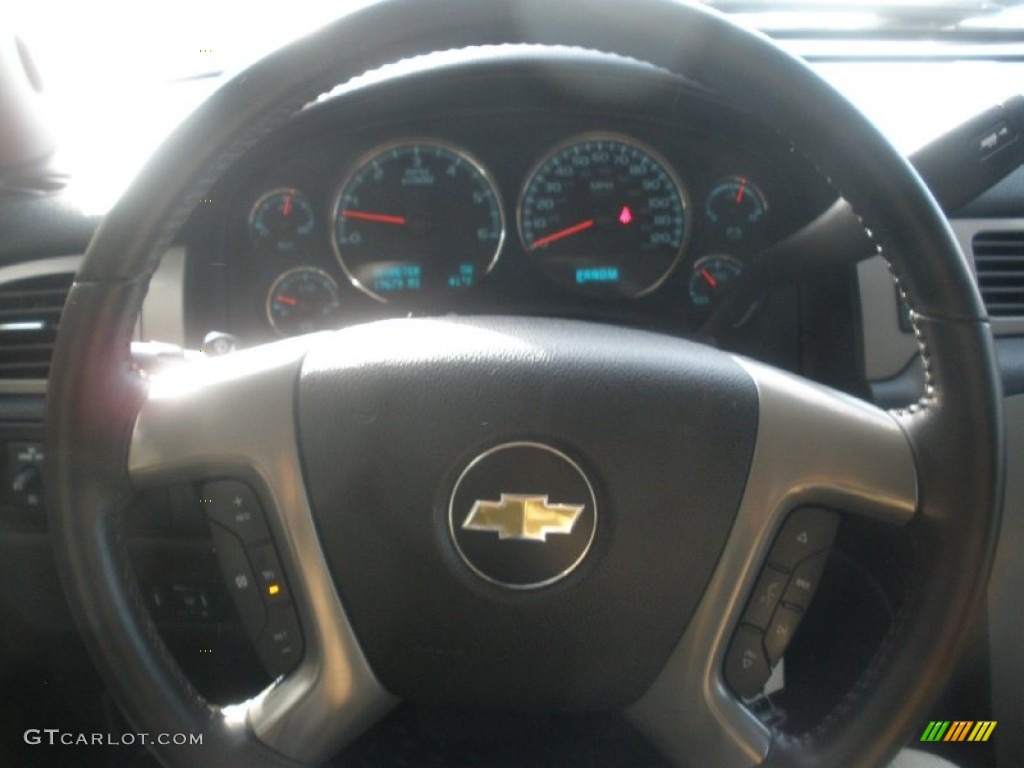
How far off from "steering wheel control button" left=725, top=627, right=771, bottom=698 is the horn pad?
0.06 metres

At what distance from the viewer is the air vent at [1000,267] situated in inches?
65.1

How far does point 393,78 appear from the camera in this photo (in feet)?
4.97

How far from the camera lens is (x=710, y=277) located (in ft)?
5.51

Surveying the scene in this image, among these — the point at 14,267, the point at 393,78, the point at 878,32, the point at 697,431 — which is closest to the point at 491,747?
the point at 697,431

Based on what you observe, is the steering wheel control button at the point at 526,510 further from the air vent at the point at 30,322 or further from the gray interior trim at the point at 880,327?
the air vent at the point at 30,322

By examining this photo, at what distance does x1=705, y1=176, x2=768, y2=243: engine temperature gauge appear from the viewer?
1.67 meters

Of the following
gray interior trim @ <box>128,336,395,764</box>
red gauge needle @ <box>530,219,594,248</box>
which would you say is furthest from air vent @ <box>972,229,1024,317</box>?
gray interior trim @ <box>128,336,395,764</box>

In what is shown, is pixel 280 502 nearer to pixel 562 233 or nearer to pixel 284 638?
pixel 284 638

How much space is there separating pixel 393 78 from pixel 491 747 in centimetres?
87

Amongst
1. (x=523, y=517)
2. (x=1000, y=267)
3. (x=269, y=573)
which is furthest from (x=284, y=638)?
(x=1000, y=267)

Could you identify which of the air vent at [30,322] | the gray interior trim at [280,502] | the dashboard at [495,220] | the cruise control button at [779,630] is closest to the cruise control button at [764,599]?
the cruise control button at [779,630]

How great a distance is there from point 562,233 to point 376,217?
0.28 metres

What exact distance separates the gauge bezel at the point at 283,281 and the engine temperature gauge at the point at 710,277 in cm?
53

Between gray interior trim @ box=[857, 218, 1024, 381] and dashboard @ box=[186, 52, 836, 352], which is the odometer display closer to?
dashboard @ box=[186, 52, 836, 352]
